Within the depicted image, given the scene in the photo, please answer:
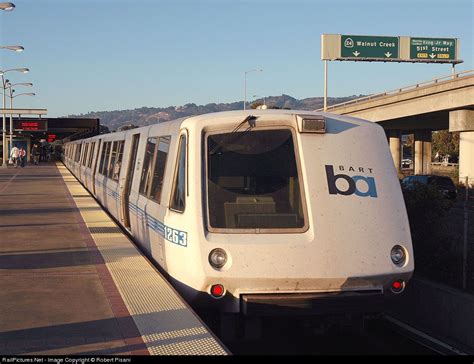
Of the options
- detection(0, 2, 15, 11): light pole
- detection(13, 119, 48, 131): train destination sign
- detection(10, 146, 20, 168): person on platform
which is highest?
detection(0, 2, 15, 11): light pole

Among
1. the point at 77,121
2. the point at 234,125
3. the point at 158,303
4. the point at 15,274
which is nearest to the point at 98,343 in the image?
the point at 158,303

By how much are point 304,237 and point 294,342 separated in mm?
1300

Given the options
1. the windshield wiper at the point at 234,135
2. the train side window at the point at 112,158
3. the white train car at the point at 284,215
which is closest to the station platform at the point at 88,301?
the white train car at the point at 284,215

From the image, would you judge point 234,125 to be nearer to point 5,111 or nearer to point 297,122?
point 297,122

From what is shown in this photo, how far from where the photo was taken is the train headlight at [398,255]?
6.23 metres

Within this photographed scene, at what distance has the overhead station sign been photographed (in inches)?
1891

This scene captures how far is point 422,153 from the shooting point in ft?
183

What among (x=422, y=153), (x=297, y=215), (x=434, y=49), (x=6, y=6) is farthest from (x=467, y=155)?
(x=297, y=215)

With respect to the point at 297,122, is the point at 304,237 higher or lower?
lower

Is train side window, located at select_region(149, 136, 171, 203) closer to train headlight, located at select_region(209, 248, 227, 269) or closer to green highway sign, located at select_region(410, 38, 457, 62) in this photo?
train headlight, located at select_region(209, 248, 227, 269)

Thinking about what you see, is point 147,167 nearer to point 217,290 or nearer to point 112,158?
point 217,290

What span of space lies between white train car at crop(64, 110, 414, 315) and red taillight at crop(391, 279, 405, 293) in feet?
0.03

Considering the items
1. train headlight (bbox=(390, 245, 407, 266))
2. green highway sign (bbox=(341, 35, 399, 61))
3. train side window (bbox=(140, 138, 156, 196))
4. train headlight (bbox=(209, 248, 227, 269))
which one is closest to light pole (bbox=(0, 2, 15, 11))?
train side window (bbox=(140, 138, 156, 196))

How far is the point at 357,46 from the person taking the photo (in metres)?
48.5
